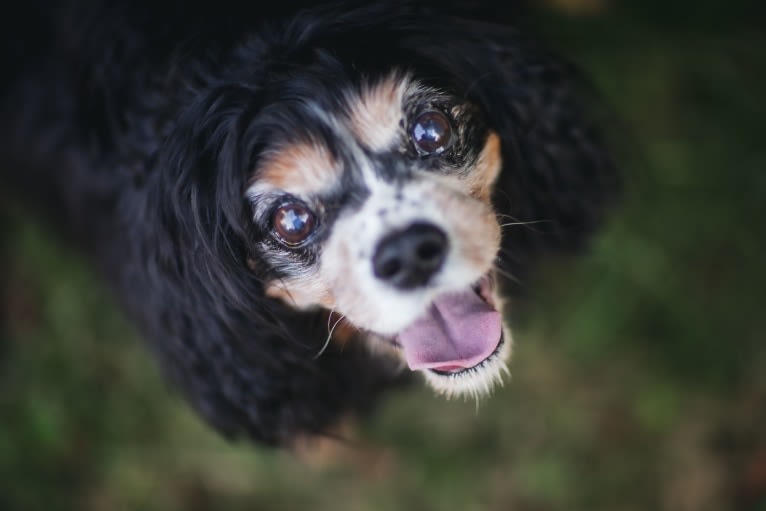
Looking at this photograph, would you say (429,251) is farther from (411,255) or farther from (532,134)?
(532,134)

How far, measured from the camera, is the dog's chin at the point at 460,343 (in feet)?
5.84

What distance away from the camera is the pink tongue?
1.79 meters

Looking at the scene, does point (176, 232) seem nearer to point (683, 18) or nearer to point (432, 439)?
point (432, 439)

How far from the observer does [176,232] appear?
1.76m

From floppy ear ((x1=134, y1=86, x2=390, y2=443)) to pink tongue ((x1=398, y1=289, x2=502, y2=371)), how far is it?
0.33 m

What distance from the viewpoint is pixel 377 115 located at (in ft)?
5.29

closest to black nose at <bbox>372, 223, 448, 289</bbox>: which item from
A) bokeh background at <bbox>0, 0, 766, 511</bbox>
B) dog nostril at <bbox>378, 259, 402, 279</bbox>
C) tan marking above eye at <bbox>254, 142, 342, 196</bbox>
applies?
dog nostril at <bbox>378, 259, 402, 279</bbox>

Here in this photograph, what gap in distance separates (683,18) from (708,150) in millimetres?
590

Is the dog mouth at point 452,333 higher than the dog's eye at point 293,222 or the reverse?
the reverse

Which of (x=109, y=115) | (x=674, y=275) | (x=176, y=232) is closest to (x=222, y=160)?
(x=176, y=232)

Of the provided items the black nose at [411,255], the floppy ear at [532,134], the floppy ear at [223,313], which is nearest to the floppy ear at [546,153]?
the floppy ear at [532,134]

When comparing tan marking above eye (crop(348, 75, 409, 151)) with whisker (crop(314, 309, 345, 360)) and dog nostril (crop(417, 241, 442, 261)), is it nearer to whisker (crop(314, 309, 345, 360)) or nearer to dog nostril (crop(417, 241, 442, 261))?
dog nostril (crop(417, 241, 442, 261))

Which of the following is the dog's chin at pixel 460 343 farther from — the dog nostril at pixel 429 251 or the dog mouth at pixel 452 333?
the dog nostril at pixel 429 251

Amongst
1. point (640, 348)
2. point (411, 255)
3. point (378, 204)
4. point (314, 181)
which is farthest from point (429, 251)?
point (640, 348)
